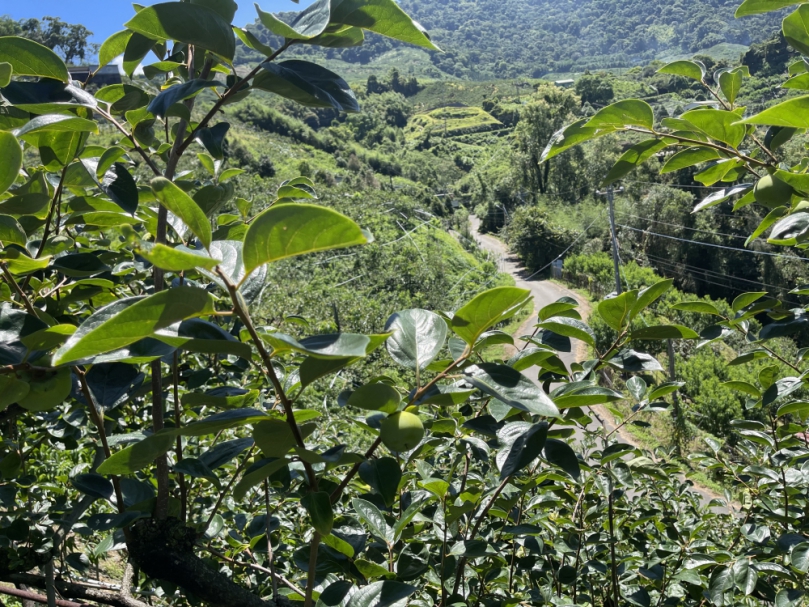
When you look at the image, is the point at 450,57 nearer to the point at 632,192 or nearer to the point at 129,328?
the point at 632,192

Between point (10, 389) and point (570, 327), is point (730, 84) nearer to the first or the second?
point (570, 327)

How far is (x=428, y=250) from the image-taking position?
1552cm

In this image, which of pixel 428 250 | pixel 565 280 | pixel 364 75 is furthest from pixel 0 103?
pixel 364 75

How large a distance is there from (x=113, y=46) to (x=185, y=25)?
332mm

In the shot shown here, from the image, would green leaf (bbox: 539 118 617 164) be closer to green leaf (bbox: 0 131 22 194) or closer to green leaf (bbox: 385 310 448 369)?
green leaf (bbox: 385 310 448 369)

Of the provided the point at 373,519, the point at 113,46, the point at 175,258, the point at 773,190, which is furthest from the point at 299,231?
the point at 773,190

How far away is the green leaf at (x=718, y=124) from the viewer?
2.25 feet

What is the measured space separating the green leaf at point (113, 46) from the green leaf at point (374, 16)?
373 mm

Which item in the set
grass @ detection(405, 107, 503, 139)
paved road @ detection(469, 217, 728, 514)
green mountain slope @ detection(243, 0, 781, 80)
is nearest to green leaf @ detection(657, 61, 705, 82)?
paved road @ detection(469, 217, 728, 514)

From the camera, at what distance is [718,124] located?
2.31 ft

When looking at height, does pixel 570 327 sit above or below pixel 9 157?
below

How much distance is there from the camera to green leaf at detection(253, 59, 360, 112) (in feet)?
1.75

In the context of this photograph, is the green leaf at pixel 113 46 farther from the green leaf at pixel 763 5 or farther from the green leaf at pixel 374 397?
the green leaf at pixel 763 5

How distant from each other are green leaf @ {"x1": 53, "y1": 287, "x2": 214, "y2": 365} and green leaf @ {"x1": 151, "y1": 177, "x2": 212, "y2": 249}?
42mm
